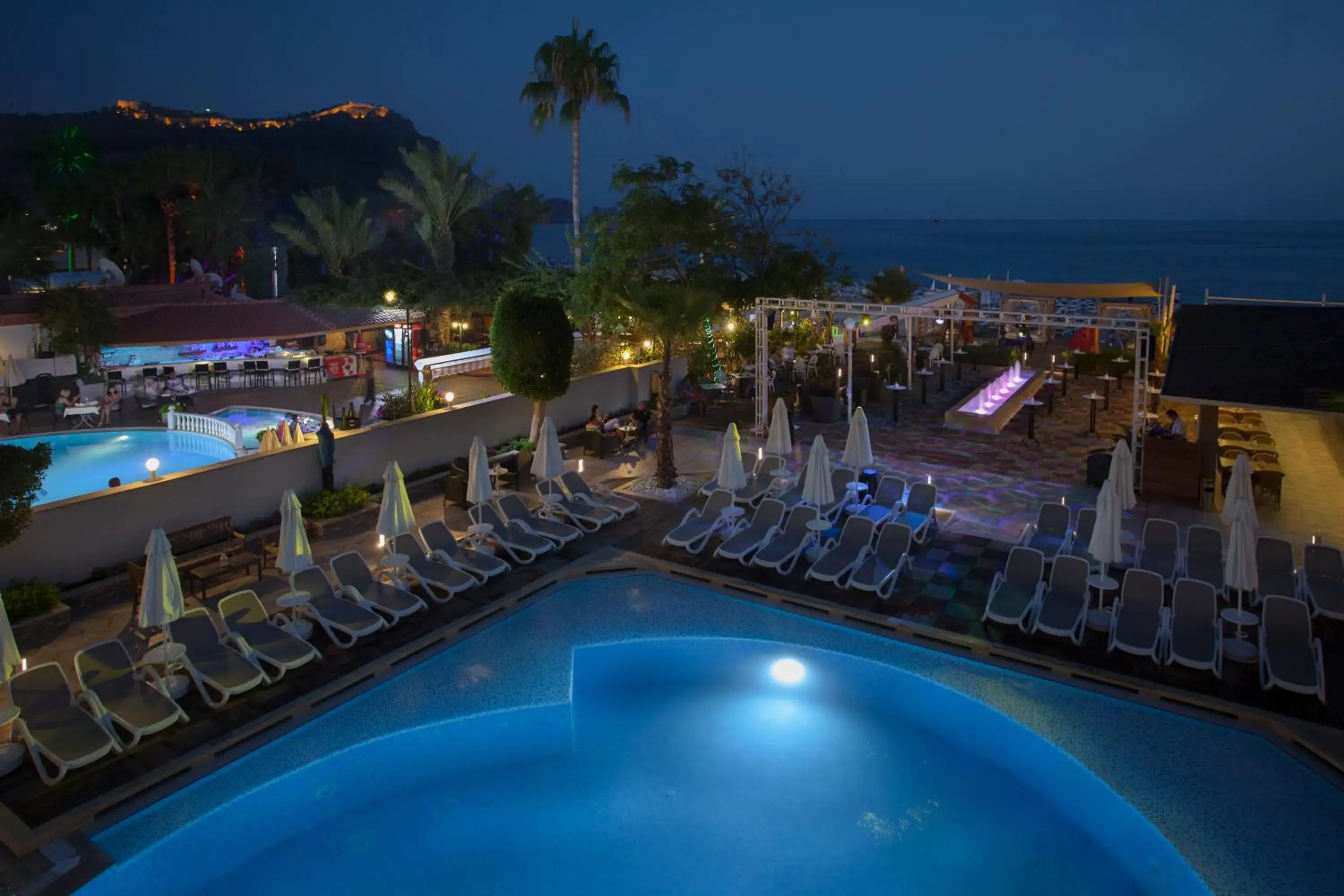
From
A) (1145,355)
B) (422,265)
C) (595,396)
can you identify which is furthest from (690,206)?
(422,265)

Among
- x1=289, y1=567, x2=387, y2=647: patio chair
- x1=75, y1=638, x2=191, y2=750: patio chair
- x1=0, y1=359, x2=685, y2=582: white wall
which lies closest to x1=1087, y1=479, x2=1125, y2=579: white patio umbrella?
x1=289, y1=567, x2=387, y2=647: patio chair

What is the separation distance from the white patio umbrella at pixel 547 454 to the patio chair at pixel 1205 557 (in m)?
8.71

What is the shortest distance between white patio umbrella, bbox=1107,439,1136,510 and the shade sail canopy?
15.4 meters

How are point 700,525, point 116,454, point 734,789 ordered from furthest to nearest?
point 116,454 → point 700,525 → point 734,789

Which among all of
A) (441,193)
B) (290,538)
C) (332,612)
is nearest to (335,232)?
(441,193)

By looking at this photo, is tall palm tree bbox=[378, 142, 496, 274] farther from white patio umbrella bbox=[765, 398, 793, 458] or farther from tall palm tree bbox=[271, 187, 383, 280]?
white patio umbrella bbox=[765, 398, 793, 458]

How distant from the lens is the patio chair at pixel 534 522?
13.0 meters

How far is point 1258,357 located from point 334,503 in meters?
14.8

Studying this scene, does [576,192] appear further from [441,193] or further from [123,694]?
[123,694]

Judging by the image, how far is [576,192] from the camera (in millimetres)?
32250

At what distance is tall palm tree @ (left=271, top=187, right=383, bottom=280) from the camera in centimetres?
3912

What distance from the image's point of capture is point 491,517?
45.0 feet

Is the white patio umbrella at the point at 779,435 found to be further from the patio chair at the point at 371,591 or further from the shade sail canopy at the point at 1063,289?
the shade sail canopy at the point at 1063,289

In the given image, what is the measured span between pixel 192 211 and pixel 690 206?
3181 centimetres
